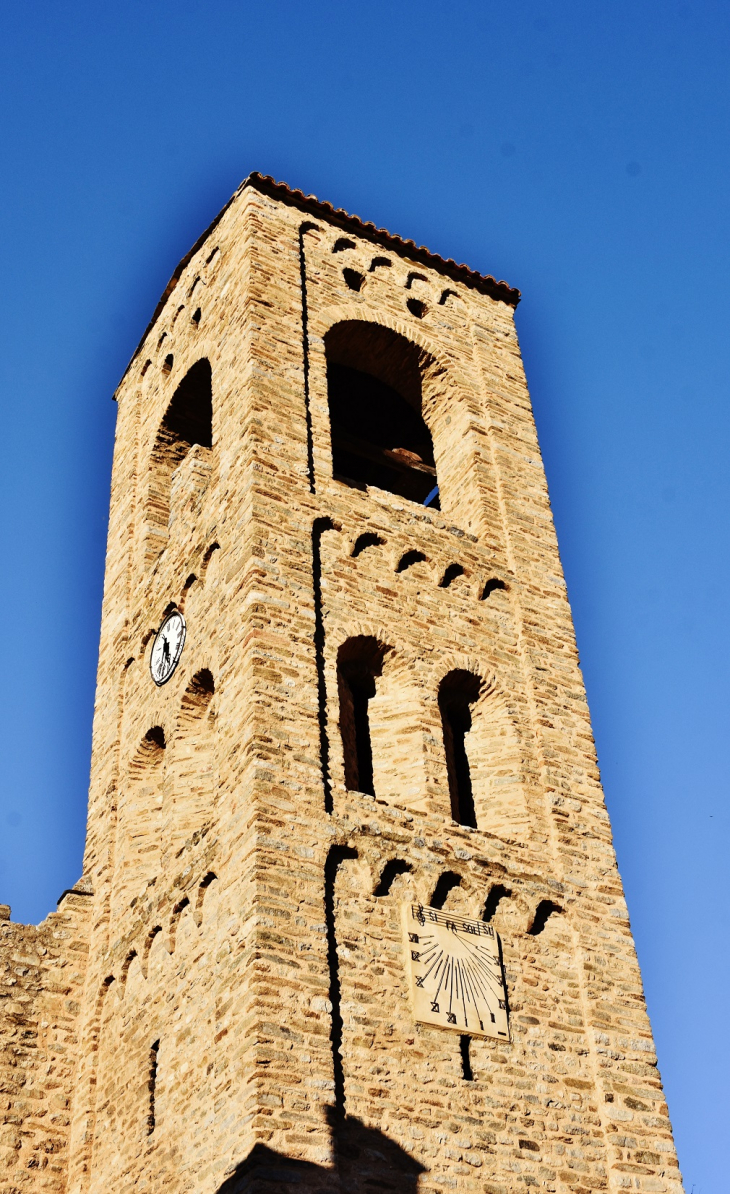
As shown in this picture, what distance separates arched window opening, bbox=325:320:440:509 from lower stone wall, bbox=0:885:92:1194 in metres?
5.77

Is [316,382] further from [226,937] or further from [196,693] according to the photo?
[226,937]

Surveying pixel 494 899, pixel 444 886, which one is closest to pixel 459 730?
pixel 494 899

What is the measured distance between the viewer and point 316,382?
1443cm

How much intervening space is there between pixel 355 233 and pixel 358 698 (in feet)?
22.0

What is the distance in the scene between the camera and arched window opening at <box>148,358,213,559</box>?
16.3m

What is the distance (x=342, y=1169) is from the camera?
9078 millimetres

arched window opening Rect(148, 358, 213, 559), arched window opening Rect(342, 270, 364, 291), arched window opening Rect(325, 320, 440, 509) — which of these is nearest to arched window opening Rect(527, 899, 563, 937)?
arched window opening Rect(325, 320, 440, 509)

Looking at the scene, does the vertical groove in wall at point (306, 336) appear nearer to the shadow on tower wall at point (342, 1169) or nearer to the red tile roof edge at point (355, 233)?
the red tile roof edge at point (355, 233)

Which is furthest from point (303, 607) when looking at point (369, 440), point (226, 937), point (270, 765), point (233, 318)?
point (369, 440)

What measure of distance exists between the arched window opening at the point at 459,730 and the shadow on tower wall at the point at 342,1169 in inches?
143

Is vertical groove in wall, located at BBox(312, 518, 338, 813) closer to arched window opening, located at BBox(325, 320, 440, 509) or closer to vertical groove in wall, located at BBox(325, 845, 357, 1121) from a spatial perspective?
vertical groove in wall, located at BBox(325, 845, 357, 1121)

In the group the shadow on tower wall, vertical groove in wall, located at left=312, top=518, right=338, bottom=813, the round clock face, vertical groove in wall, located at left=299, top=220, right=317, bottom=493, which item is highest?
vertical groove in wall, located at left=299, top=220, right=317, bottom=493

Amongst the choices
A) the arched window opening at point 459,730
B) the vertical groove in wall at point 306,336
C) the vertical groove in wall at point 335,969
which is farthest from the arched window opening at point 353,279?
the vertical groove in wall at point 335,969

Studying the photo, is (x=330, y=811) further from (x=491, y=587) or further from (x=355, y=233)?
(x=355, y=233)
